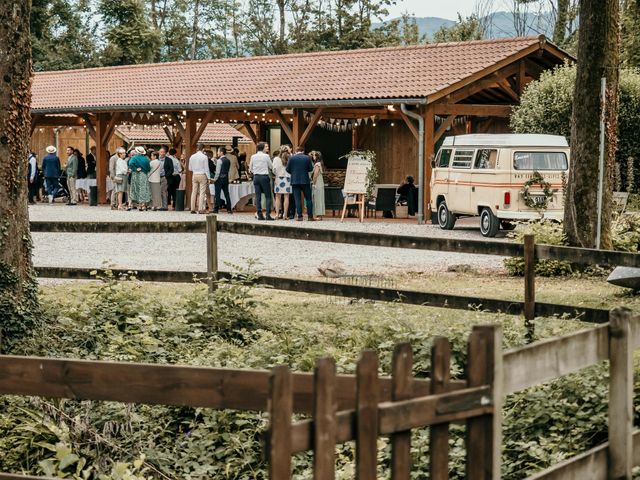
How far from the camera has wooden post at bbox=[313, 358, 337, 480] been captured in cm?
299

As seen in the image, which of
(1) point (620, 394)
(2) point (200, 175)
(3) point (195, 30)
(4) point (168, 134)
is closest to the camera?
(1) point (620, 394)

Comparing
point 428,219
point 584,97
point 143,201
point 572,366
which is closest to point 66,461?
point 572,366

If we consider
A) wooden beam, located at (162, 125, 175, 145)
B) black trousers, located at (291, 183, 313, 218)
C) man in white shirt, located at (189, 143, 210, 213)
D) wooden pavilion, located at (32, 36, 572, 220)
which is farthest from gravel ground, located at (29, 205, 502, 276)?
wooden beam, located at (162, 125, 175, 145)

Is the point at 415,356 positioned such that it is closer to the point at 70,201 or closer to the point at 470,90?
the point at 470,90

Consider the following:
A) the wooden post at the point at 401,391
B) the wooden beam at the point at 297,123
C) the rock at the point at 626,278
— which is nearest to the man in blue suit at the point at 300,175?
the wooden beam at the point at 297,123

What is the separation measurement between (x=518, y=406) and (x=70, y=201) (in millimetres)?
27705

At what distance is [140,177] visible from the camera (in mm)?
29234

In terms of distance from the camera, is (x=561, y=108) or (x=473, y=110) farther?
(x=473, y=110)

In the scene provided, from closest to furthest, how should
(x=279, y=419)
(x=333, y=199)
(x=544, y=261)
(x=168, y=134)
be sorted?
(x=279, y=419), (x=544, y=261), (x=333, y=199), (x=168, y=134)

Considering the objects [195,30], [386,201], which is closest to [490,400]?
[386,201]

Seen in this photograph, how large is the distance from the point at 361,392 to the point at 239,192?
26088mm

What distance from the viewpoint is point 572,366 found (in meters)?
4.01

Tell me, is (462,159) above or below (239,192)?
above

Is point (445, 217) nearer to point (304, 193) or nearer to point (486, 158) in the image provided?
point (486, 158)
